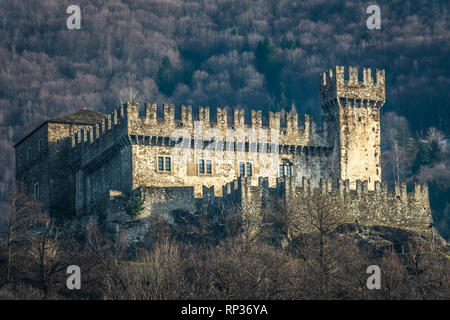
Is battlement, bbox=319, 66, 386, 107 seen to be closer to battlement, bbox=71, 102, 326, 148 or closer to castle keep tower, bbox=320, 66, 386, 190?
castle keep tower, bbox=320, 66, 386, 190

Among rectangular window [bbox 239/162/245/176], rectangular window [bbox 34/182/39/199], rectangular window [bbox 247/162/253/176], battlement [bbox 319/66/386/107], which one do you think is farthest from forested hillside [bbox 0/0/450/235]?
rectangular window [bbox 239/162/245/176]

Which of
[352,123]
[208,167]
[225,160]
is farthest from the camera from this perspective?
[352,123]

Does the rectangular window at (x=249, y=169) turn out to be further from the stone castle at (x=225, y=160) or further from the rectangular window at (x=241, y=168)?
the rectangular window at (x=241, y=168)

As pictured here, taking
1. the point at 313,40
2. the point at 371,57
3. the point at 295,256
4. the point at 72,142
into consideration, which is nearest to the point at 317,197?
the point at 295,256

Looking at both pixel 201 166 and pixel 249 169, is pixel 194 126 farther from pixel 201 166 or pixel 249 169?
pixel 249 169

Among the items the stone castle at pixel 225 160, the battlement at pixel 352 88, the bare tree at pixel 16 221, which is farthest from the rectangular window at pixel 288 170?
the bare tree at pixel 16 221

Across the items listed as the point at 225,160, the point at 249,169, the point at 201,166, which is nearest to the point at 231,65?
the point at 249,169
